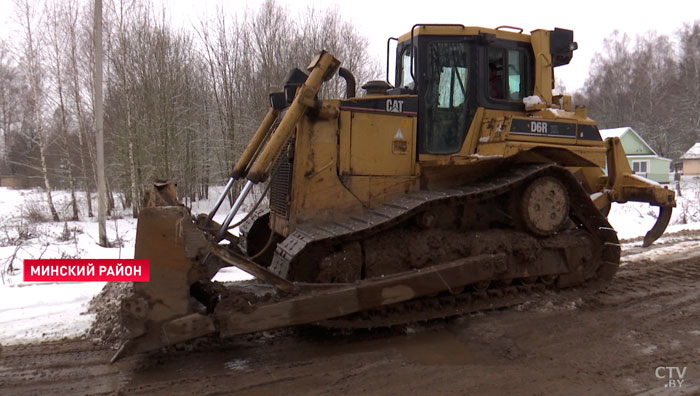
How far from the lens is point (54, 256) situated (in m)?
8.74

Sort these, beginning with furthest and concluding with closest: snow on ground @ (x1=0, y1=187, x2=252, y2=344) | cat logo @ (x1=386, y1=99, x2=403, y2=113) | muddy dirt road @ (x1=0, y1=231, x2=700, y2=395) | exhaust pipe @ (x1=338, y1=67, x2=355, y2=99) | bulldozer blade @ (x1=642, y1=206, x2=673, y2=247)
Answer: bulldozer blade @ (x1=642, y1=206, x2=673, y2=247)
exhaust pipe @ (x1=338, y1=67, x2=355, y2=99)
cat logo @ (x1=386, y1=99, x2=403, y2=113)
snow on ground @ (x1=0, y1=187, x2=252, y2=344)
muddy dirt road @ (x1=0, y1=231, x2=700, y2=395)

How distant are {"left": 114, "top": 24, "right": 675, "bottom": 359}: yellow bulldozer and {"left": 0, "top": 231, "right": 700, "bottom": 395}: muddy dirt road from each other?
10.9 inches

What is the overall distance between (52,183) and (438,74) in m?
17.7

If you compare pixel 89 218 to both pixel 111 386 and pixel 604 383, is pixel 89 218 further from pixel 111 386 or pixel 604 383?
pixel 604 383

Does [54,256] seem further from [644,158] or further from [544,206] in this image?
[644,158]

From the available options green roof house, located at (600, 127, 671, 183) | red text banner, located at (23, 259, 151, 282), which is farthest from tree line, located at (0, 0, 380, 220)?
green roof house, located at (600, 127, 671, 183)

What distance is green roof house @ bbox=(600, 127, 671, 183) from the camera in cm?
3747

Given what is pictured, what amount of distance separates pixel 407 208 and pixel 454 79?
179cm

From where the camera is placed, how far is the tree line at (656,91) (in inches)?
1683

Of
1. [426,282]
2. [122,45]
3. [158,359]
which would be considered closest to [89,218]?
[122,45]

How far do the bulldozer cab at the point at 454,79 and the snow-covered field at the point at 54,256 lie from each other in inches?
137

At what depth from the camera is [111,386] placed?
141 inches

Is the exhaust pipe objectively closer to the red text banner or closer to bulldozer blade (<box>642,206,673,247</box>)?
the red text banner

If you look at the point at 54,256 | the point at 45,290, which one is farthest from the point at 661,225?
the point at 54,256
